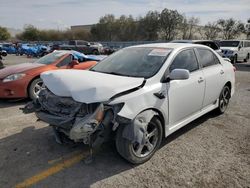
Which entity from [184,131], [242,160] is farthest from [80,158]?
[242,160]

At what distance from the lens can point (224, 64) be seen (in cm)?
520

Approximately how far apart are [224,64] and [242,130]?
1529mm

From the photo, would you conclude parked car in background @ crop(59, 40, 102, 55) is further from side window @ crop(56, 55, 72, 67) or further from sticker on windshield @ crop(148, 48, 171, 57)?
sticker on windshield @ crop(148, 48, 171, 57)

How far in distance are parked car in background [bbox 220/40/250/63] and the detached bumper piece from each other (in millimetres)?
15672

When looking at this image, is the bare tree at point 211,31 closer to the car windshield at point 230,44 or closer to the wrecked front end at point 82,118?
the car windshield at point 230,44

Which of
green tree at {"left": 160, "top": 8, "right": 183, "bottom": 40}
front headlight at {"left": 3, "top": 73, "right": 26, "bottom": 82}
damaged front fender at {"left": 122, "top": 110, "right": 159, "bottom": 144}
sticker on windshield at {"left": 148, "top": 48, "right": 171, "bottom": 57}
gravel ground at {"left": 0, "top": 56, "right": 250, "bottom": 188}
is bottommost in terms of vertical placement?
gravel ground at {"left": 0, "top": 56, "right": 250, "bottom": 188}

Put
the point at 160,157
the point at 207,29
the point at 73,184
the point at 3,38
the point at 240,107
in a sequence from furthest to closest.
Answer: the point at 3,38, the point at 207,29, the point at 240,107, the point at 160,157, the point at 73,184

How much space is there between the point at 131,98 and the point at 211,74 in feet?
7.33

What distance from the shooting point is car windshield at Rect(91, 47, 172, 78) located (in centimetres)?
367

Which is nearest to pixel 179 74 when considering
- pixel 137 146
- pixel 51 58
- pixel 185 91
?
pixel 185 91

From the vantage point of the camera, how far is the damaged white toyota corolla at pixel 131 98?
9.72 feet

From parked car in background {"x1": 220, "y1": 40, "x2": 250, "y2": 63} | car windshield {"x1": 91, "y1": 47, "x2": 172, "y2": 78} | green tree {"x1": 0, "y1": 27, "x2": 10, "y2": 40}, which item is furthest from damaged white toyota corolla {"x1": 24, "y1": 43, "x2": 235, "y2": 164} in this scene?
green tree {"x1": 0, "y1": 27, "x2": 10, "y2": 40}

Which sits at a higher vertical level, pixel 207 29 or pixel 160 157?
pixel 207 29

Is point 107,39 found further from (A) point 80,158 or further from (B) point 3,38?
(A) point 80,158
